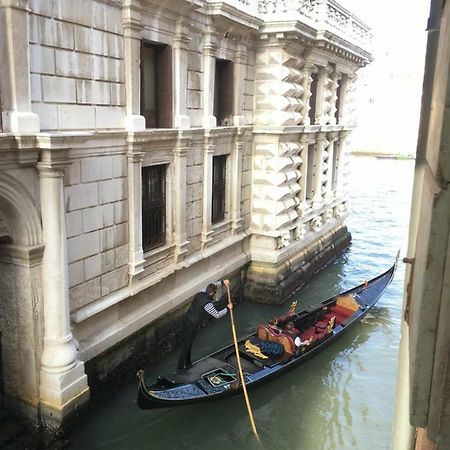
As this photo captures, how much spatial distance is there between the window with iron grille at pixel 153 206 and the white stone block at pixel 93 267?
118cm

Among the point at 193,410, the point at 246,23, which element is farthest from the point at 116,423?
the point at 246,23

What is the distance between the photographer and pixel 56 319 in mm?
6090

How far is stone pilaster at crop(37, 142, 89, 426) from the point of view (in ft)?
18.8

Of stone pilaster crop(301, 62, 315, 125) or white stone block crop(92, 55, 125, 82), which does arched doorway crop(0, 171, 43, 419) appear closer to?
white stone block crop(92, 55, 125, 82)

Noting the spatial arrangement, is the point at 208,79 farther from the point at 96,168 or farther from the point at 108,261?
the point at 108,261

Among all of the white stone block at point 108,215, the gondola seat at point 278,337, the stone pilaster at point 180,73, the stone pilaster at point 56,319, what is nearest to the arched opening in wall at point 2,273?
the stone pilaster at point 56,319

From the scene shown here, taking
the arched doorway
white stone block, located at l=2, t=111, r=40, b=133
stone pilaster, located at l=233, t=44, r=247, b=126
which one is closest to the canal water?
the arched doorway

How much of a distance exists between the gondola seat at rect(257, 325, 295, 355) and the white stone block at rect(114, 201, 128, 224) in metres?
3.07

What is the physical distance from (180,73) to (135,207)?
2.38 meters

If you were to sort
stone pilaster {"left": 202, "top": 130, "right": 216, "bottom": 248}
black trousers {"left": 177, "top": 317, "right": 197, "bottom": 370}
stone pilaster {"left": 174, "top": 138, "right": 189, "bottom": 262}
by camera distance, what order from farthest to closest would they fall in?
1. stone pilaster {"left": 202, "top": 130, "right": 216, "bottom": 248}
2. stone pilaster {"left": 174, "top": 138, "right": 189, "bottom": 262}
3. black trousers {"left": 177, "top": 317, "right": 197, "bottom": 370}

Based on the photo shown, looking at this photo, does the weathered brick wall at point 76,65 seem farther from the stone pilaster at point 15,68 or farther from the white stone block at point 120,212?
the white stone block at point 120,212

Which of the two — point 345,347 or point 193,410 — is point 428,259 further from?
point 345,347

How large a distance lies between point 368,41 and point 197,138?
901 centimetres

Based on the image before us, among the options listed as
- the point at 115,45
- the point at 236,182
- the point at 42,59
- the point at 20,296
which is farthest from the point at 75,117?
the point at 236,182
